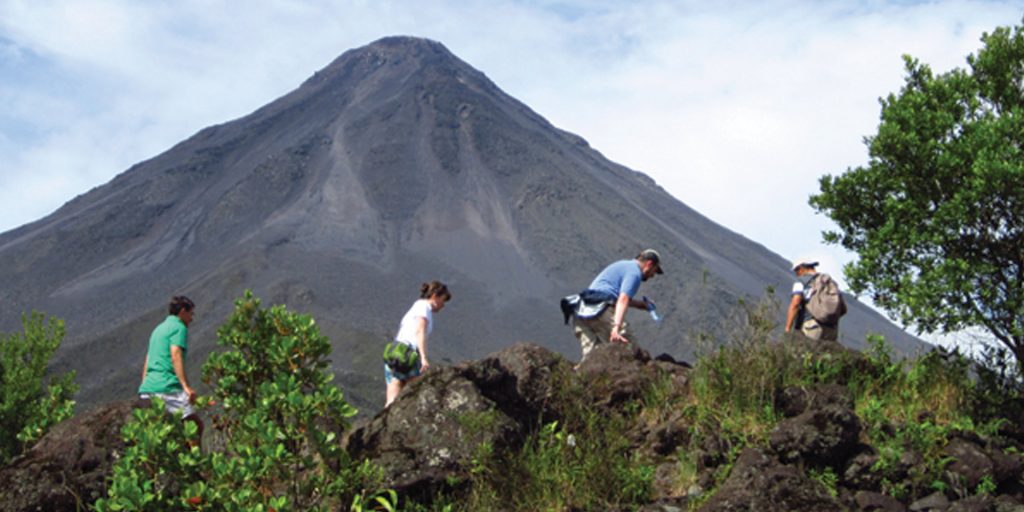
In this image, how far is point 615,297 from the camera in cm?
816

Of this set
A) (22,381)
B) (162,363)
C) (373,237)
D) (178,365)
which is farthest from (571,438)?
(373,237)

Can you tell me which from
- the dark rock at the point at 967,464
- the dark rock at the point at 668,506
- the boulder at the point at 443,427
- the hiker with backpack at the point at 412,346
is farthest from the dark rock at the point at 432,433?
the dark rock at the point at 967,464

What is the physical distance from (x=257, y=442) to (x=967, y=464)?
14.7 ft

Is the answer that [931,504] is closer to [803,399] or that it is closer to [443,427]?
[803,399]

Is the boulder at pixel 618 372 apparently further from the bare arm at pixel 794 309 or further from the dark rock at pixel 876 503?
the dark rock at pixel 876 503

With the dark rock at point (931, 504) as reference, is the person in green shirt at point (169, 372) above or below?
above

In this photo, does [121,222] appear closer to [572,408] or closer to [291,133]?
[291,133]

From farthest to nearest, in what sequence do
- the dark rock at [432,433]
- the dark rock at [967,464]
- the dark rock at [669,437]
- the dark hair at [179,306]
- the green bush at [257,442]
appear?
the dark hair at [179,306]
the dark rock at [669,437]
the dark rock at [967,464]
the dark rock at [432,433]
the green bush at [257,442]

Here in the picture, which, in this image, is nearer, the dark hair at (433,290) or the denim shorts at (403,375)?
the denim shorts at (403,375)

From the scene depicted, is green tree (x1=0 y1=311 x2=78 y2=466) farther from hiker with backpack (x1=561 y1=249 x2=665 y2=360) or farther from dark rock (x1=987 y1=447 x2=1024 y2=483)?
dark rock (x1=987 y1=447 x2=1024 y2=483)

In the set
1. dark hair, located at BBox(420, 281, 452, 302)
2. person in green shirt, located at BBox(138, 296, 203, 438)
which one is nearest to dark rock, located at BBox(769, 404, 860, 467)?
dark hair, located at BBox(420, 281, 452, 302)

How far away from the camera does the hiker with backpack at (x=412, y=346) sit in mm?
6922

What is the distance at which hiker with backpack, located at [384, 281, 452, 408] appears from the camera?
6.92 meters

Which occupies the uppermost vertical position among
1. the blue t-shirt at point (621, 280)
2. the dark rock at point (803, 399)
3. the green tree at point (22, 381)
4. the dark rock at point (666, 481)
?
the blue t-shirt at point (621, 280)
